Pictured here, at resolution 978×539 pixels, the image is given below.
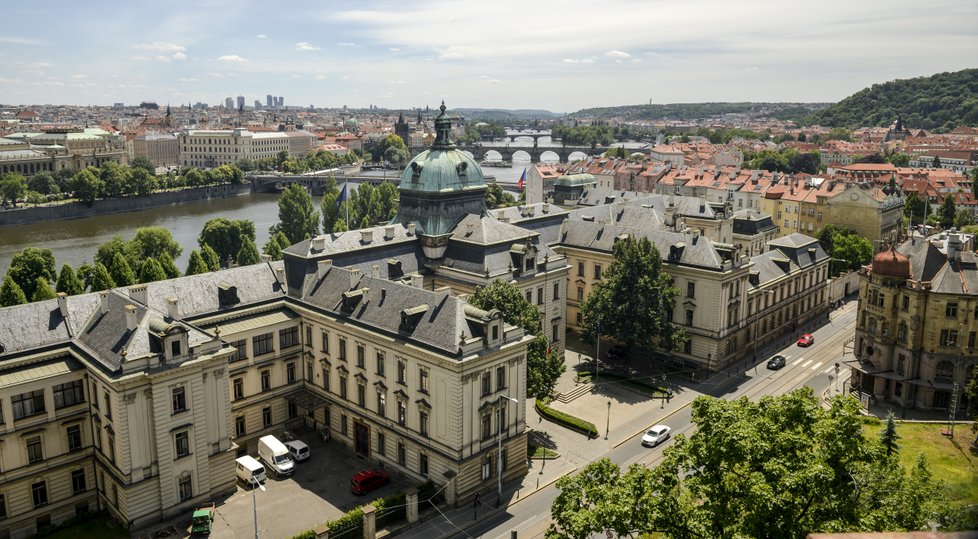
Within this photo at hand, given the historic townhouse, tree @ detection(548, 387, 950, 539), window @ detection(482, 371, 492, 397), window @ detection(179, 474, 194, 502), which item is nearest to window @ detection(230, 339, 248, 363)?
window @ detection(179, 474, 194, 502)

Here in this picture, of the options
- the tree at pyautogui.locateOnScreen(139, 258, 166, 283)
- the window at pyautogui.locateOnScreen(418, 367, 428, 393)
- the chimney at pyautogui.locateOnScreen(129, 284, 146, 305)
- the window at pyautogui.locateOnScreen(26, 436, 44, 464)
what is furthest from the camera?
the tree at pyautogui.locateOnScreen(139, 258, 166, 283)

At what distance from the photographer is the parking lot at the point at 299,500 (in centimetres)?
5103

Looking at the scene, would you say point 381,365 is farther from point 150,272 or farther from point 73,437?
point 150,272

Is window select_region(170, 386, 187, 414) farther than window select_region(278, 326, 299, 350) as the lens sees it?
No

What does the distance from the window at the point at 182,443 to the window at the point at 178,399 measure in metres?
1.71

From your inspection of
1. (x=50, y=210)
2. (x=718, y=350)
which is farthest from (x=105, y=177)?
Result: (x=718, y=350)

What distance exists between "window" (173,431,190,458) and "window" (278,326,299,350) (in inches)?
562

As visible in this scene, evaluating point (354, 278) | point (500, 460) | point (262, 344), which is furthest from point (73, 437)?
point (500, 460)

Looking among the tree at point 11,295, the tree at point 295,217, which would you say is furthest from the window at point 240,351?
the tree at point 295,217

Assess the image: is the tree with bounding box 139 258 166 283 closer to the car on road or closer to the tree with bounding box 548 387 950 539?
the tree with bounding box 548 387 950 539

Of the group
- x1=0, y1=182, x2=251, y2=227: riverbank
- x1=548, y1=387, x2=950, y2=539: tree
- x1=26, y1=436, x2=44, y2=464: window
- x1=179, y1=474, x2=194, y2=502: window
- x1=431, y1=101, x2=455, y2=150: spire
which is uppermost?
x1=431, y1=101, x2=455, y2=150: spire

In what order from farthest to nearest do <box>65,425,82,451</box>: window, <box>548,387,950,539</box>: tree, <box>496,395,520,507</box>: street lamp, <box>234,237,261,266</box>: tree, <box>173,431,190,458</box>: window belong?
<box>234,237,261,266</box>: tree < <box>496,395,520,507</box>: street lamp < <box>65,425,82,451</box>: window < <box>173,431,190,458</box>: window < <box>548,387,950,539</box>: tree

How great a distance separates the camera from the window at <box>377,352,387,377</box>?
5789 centimetres

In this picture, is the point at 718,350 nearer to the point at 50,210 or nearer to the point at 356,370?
the point at 356,370
